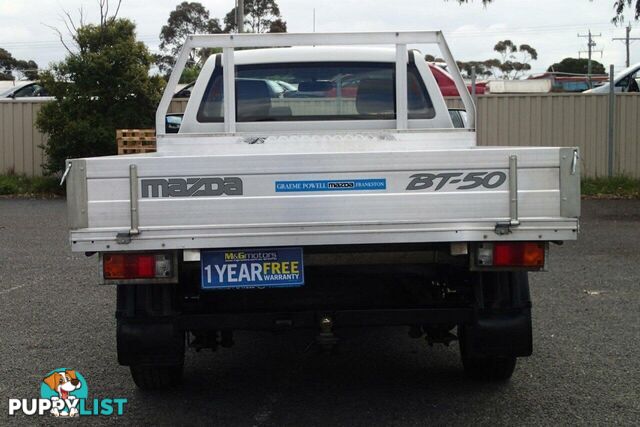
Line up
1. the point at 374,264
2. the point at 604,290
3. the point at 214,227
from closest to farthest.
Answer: the point at 214,227 < the point at 374,264 < the point at 604,290

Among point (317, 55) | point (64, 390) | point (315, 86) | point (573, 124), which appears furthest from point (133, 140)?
point (64, 390)

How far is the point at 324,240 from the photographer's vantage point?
3.85 metres

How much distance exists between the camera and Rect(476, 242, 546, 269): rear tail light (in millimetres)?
3967

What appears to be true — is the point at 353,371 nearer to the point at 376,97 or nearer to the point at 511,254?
the point at 511,254

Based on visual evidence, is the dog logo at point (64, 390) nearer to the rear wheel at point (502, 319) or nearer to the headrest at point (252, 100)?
the headrest at point (252, 100)

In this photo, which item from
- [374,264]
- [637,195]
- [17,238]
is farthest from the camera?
[637,195]

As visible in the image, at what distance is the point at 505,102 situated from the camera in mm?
16281

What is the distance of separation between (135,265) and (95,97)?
12.4 m

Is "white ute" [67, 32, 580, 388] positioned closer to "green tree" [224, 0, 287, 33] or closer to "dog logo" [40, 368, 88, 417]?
"dog logo" [40, 368, 88, 417]

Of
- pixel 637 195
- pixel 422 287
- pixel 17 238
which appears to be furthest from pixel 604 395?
pixel 637 195

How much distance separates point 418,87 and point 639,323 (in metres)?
2.49

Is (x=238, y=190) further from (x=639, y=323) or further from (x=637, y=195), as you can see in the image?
(x=637, y=195)

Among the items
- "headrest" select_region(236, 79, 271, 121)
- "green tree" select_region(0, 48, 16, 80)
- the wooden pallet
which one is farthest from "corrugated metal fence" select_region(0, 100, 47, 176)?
"green tree" select_region(0, 48, 16, 80)

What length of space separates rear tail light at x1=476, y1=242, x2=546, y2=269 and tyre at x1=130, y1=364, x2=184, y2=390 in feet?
5.90
